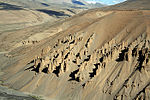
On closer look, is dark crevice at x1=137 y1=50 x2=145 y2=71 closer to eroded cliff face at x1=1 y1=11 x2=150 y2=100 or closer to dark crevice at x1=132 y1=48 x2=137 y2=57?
eroded cliff face at x1=1 y1=11 x2=150 y2=100

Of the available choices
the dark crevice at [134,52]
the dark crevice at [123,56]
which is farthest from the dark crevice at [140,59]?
the dark crevice at [123,56]

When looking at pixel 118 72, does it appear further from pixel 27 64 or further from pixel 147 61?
pixel 27 64

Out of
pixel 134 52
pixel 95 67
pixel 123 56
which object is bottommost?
pixel 95 67

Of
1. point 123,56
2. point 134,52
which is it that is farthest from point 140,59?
point 123,56

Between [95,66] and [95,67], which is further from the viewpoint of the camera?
[95,66]

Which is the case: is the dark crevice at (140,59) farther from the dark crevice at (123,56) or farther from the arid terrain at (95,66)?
the dark crevice at (123,56)

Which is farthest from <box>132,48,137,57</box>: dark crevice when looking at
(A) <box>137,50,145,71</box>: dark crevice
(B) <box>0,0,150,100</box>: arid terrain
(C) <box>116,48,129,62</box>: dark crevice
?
(C) <box>116,48,129,62</box>: dark crevice

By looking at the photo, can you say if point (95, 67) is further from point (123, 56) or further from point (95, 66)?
point (123, 56)
